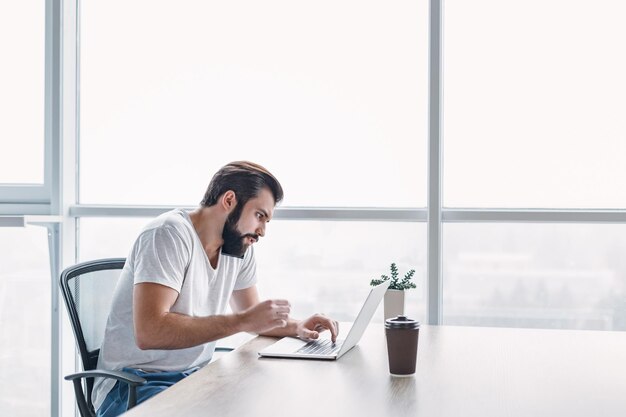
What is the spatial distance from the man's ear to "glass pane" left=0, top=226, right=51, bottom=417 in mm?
1487

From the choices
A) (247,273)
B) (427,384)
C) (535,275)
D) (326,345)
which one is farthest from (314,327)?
(535,275)

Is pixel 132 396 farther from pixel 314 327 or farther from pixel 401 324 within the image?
pixel 401 324

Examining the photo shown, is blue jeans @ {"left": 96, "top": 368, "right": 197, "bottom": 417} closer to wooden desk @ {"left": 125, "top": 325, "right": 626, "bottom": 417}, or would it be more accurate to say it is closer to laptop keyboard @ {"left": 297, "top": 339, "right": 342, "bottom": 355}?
wooden desk @ {"left": 125, "top": 325, "right": 626, "bottom": 417}

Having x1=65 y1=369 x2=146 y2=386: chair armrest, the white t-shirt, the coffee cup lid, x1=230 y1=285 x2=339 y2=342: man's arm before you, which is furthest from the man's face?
the coffee cup lid

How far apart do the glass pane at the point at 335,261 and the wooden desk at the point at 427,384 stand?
100 cm

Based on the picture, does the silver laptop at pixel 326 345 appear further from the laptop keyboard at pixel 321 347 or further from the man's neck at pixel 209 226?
the man's neck at pixel 209 226

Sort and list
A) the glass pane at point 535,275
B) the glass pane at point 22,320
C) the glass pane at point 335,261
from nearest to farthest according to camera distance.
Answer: the glass pane at point 535,275, the glass pane at point 335,261, the glass pane at point 22,320

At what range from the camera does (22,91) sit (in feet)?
12.4

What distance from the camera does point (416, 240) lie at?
3461 millimetres

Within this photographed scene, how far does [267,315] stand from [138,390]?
454mm

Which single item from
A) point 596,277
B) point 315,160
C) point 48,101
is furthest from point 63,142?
point 596,277

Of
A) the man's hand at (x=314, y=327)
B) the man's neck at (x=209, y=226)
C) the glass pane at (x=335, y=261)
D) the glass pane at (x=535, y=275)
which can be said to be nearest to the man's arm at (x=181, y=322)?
the man's hand at (x=314, y=327)

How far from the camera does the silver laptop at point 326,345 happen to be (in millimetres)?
2191

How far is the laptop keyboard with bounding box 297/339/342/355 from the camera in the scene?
2267 mm
